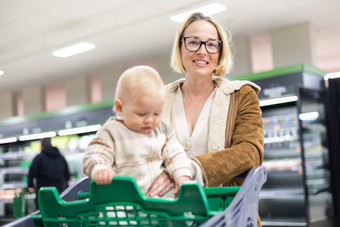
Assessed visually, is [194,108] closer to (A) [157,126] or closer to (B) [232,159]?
(B) [232,159]

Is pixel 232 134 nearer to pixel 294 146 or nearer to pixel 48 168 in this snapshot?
pixel 294 146

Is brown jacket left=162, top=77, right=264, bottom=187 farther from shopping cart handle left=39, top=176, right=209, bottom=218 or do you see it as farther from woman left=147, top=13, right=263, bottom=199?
shopping cart handle left=39, top=176, right=209, bottom=218

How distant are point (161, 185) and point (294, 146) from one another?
593 centimetres

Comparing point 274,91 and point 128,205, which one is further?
point 274,91

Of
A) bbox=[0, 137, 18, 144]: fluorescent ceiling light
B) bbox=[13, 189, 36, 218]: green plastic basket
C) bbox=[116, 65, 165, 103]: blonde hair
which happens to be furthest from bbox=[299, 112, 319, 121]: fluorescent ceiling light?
bbox=[0, 137, 18, 144]: fluorescent ceiling light

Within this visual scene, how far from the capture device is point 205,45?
181 cm

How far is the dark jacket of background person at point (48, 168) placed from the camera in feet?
24.8

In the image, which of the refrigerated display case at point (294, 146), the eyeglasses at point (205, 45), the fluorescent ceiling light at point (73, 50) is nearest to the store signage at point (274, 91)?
the refrigerated display case at point (294, 146)

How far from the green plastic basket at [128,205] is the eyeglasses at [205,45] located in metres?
0.80

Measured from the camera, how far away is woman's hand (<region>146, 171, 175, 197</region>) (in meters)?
1.31

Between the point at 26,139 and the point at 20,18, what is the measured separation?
16.2 ft

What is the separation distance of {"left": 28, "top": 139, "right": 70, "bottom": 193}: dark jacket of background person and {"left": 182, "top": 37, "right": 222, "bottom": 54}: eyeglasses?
6150 millimetres

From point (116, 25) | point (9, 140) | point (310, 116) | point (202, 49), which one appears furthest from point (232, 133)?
point (9, 140)

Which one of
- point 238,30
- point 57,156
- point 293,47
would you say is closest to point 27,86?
point 57,156
